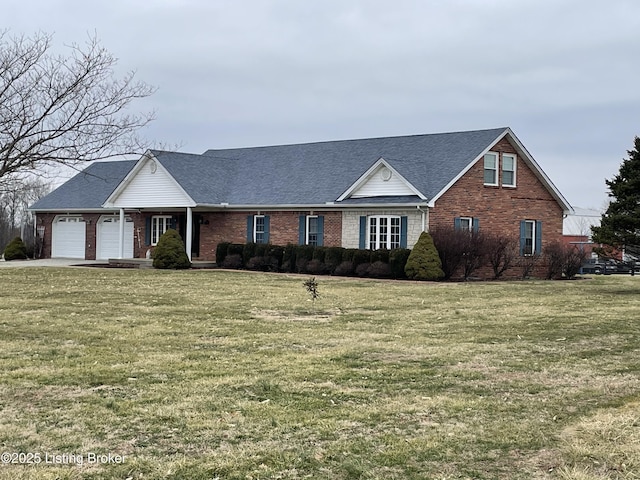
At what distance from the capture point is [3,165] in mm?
17094

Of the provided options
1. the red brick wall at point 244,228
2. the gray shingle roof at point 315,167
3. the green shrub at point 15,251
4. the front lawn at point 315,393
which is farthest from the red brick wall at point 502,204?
the green shrub at point 15,251

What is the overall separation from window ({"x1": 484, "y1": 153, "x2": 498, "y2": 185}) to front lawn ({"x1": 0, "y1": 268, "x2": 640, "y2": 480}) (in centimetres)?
1530

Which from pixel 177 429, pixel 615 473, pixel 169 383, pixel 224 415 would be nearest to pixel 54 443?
pixel 177 429

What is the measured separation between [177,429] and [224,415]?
1.90ft

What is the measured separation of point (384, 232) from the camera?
3044cm

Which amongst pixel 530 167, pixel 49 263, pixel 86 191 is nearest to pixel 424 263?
pixel 530 167

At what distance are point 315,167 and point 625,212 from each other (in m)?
15.4

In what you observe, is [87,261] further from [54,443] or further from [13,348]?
[54,443]

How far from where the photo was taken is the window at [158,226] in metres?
37.7

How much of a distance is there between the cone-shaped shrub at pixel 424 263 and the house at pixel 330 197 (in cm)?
164

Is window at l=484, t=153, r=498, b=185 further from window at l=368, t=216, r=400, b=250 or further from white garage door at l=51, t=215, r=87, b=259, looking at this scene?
white garage door at l=51, t=215, r=87, b=259

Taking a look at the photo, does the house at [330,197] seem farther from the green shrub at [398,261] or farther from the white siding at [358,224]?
the green shrub at [398,261]

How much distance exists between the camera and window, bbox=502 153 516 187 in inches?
1270

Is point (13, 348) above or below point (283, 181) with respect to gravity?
below
